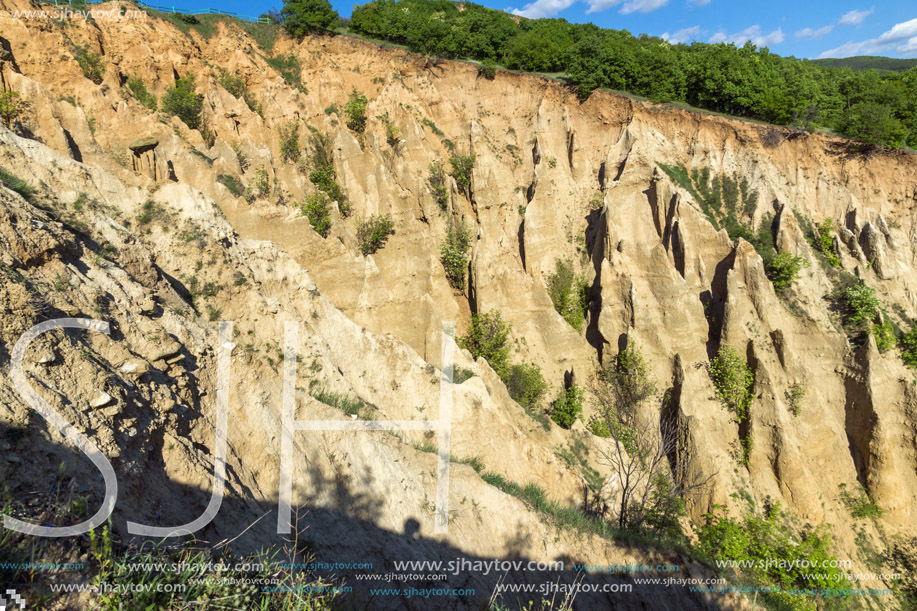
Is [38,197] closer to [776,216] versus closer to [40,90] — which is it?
[40,90]

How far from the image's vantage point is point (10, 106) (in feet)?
52.5

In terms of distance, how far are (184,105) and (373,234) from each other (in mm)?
13593

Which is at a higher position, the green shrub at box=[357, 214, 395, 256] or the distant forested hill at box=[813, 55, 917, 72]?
the distant forested hill at box=[813, 55, 917, 72]

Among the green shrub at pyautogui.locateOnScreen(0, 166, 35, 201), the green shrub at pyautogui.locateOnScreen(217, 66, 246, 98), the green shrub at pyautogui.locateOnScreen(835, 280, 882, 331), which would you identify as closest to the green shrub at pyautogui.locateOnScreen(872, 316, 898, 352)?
the green shrub at pyautogui.locateOnScreen(835, 280, 882, 331)

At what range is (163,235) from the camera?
12109mm

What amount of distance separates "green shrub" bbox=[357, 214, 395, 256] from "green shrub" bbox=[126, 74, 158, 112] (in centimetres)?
1423

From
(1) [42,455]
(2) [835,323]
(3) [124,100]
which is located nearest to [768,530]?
(2) [835,323]

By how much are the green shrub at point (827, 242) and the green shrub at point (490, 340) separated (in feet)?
63.9

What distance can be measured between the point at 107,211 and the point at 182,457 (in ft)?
26.8

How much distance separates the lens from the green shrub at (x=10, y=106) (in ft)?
51.6

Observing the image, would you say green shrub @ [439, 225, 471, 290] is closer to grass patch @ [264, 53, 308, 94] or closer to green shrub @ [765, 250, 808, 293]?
green shrub @ [765, 250, 808, 293]

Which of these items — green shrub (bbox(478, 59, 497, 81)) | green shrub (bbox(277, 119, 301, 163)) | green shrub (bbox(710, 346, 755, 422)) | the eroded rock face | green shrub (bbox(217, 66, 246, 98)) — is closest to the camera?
the eroded rock face

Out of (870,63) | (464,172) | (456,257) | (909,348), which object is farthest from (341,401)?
(870,63)

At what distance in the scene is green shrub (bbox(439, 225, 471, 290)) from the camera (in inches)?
955
